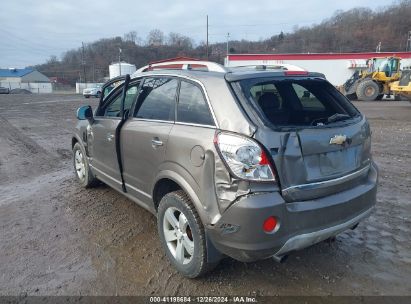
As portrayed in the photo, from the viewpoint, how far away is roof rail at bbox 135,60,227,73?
311 cm

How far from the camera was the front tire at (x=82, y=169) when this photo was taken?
17.0 ft

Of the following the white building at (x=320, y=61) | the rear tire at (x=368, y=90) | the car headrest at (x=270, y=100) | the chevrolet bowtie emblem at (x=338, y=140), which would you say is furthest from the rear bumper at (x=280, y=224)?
the white building at (x=320, y=61)

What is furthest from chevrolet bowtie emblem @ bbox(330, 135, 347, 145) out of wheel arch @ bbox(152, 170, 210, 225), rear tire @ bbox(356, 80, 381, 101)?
rear tire @ bbox(356, 80, 381, 101)

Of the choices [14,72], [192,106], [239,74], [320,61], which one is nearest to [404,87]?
[239,74]

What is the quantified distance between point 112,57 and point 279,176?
87.8 meters

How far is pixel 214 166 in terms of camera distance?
2.57m

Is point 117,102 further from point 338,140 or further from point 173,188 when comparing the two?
point 338,140

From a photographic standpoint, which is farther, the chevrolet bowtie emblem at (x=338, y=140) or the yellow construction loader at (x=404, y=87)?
the yellow construction loader at (x=404, y=87)

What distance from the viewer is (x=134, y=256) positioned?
11.1 feet

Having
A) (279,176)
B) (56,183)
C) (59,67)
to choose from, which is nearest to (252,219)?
(279,176)

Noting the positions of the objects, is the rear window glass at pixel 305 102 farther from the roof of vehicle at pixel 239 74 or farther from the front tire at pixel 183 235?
the front tire at pixel 183 235

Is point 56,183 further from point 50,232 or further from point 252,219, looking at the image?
point 252,219

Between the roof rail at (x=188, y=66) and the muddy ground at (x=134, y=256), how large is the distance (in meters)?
1.77

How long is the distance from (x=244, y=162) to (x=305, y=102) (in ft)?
4.83
